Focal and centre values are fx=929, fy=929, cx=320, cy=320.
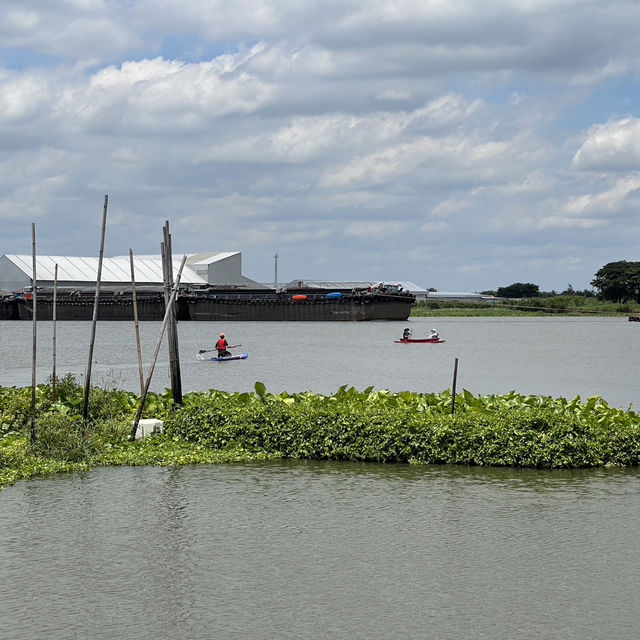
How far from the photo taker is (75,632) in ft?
29.3

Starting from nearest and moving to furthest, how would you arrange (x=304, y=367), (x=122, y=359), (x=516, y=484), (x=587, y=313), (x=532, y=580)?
(x=532, y=580), (x=516, y=484), (x=304, y=367), (x=122, y=359), (x=587, y=313)

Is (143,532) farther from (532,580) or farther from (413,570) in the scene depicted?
(532,580)

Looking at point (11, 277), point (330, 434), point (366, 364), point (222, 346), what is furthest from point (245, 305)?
point (330, 434)

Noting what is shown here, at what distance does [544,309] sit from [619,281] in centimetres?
1388

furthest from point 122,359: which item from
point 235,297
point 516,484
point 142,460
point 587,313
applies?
point 587,313

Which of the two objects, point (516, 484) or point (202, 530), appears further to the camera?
point (516, 484)

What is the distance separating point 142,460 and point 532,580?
8954mm

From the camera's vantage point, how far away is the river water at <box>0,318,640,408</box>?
39.9 metres

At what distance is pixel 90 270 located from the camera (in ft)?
438

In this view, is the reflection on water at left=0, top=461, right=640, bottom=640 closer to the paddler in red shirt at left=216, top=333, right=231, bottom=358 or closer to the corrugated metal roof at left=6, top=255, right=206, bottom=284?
the paddler in red shirt at left=216, top=333, right=231, bottom=358

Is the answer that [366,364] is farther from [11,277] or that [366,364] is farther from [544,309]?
[544,309]

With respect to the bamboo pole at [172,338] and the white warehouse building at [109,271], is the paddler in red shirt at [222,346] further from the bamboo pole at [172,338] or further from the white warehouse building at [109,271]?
the white warehouse building at [109,271]

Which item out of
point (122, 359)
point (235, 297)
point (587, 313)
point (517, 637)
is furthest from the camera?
point (587, 313)

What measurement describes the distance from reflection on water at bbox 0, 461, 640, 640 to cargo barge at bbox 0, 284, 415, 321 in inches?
4101
